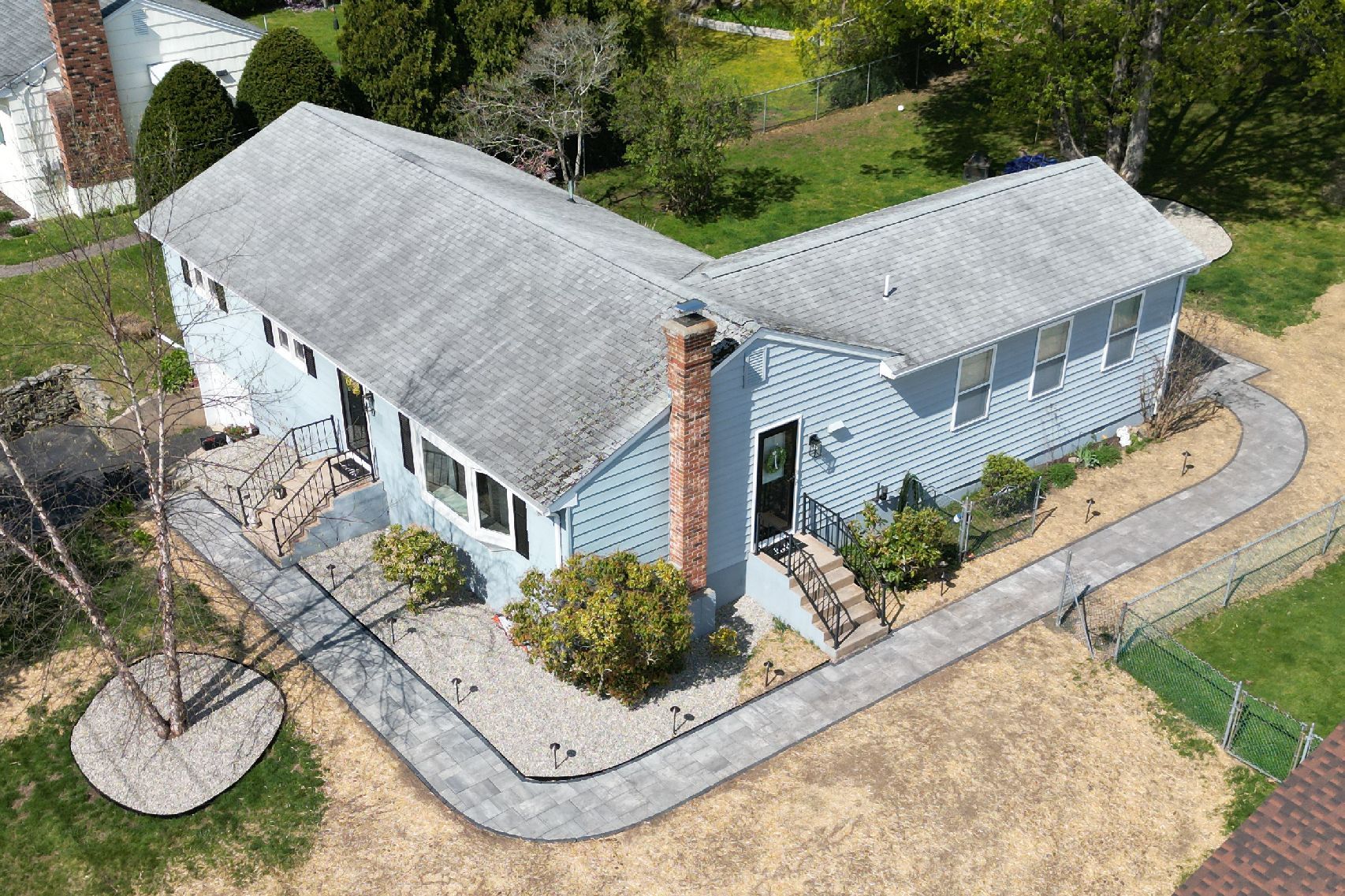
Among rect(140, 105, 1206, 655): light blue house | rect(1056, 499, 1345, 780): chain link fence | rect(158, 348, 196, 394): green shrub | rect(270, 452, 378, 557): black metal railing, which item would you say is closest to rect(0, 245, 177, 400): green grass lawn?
rect(158, 348, 196, 394): green shrub

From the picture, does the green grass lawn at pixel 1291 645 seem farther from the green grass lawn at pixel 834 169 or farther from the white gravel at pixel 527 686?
the green grass lawn at pixel 834 169

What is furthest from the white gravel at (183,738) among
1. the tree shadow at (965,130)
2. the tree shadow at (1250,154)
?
the tree shadow at (1250,154)

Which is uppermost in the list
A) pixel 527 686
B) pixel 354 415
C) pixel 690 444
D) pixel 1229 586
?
pixel 690 444

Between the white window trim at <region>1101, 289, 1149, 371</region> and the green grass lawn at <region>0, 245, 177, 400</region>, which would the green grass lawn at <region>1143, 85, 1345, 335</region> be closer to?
the white window trim at <region>1101, 289, 1149, 371</region>

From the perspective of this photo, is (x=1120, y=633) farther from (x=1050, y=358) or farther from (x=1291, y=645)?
(x=1050, y=358)

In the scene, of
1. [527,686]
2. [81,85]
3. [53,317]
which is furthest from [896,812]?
[81,85]

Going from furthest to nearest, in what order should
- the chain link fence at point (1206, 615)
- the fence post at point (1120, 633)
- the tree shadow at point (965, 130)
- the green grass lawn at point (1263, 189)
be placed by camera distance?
1. the tree shadow at point (965, 130)
2. the green grass lawn at point (1263, 189)
3. the fence post at point (1120, 633)
4. the chain link fence at point (1206, 615)
